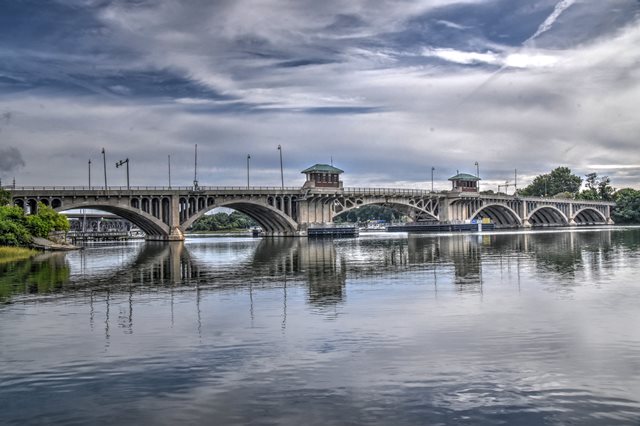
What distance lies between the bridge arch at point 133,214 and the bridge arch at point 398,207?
44.6 meters

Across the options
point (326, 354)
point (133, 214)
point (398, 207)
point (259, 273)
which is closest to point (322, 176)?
Answer: point (398, 207)

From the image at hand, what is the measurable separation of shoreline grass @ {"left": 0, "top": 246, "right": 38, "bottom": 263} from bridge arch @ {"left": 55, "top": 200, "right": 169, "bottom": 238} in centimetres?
3415

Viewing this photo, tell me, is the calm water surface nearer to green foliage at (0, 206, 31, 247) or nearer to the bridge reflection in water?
the bridge reflection in water

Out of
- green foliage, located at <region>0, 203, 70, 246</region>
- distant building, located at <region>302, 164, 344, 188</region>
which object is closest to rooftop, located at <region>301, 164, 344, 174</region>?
distant building, located at <region>302, 164, 344, 188</region>

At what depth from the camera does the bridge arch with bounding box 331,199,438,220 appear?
6280 inches

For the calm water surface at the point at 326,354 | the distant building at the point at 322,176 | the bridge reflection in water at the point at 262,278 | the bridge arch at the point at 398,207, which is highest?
the distant building at the point at 322,176

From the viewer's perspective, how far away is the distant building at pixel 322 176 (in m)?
154

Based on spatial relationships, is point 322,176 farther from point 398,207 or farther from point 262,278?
point 262,278

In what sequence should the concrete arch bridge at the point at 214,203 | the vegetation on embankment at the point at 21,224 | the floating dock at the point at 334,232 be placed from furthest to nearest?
the floating dock at the point at 334,232, the concrete arch bridge at the point at 214,203, the vegetation on embankment at the point at 21,224

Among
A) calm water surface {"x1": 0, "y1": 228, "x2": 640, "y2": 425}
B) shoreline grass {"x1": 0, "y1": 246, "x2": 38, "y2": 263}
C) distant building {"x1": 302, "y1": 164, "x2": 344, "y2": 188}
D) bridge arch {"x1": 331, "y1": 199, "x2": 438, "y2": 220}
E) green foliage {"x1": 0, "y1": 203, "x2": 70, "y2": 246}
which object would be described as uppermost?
distant building {"x1": 302, "y1": 164, "x2": 344, "y2": 188}

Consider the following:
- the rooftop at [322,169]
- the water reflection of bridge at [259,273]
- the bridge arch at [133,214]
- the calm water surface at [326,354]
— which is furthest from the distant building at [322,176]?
the calm water surface at [326,354]

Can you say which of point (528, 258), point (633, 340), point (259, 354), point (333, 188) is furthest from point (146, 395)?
point (333, 188)

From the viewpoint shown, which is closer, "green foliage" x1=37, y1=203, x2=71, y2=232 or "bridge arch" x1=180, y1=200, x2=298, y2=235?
"green foliage" x1=37, y1=203, x2=71, y2=232

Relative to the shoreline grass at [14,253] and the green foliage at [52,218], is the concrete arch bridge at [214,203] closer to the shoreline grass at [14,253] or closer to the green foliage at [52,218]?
the green foliage at [52,218]
